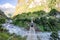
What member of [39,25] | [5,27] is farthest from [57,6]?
[5,27]

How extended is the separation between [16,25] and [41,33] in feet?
2.41

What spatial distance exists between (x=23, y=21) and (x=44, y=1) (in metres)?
0.85

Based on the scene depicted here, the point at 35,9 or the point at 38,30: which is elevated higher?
the point at 35,9

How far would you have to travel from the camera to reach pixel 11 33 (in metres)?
5.92

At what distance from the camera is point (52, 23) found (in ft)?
19.9

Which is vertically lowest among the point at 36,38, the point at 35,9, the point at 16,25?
the point at 36,38

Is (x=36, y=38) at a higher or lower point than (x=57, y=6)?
lower

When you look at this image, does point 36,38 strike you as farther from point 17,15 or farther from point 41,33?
point 17,15

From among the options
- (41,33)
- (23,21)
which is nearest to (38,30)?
(41,33)

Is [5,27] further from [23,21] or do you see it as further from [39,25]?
[39,25]

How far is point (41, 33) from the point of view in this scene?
5.96 m

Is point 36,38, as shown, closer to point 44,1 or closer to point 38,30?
point 38,30

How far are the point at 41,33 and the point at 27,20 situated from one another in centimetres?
54

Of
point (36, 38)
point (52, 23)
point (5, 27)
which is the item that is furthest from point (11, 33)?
point (52, 23)
